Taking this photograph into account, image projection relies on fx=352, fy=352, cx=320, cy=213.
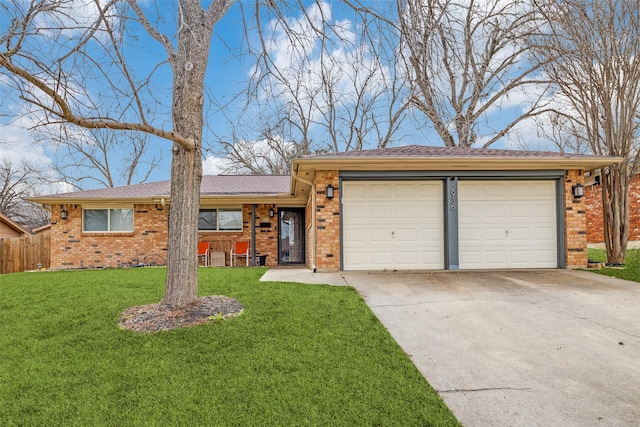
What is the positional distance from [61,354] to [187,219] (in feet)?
5.85

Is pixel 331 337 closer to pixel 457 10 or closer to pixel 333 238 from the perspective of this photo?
pixel 457 10

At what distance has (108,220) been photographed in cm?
1230

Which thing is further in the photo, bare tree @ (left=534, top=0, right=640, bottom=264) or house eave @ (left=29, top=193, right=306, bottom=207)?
house eave @ (left=29, top=193, right=306, bottom=207)

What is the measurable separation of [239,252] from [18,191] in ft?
70.5

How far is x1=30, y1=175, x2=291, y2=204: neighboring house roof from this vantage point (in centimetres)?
1170

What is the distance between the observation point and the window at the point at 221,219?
1234 cm

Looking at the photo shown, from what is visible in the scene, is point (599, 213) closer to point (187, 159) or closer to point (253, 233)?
point (253, 233)

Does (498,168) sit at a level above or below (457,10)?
below

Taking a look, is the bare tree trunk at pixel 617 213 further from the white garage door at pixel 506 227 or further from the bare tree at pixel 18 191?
the bare tree at pixel 18 191

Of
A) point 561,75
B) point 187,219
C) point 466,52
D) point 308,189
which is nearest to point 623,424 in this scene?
point 466,52

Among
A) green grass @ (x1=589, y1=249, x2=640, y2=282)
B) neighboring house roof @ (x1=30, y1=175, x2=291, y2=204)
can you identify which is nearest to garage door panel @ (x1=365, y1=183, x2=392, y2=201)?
neighboring house roof @ (x1=30, y1=175, x2=291, y2=204)

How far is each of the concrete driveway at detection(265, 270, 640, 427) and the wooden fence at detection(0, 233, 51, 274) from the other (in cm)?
1351

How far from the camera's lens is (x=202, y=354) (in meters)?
3.13

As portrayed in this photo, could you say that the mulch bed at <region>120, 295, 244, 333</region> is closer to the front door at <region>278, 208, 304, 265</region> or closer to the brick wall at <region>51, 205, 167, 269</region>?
the brick wall at <region>51, 205, 167, 269</region>
